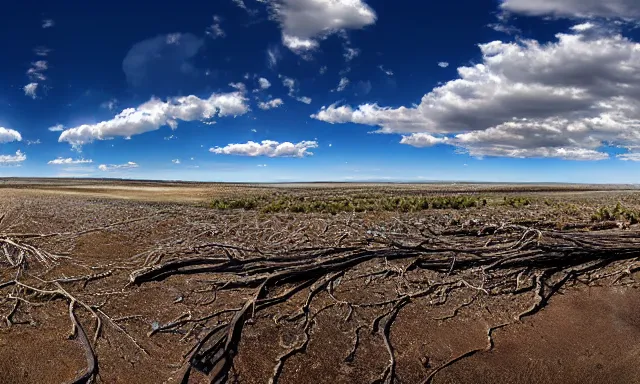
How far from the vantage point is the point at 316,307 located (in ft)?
24.1

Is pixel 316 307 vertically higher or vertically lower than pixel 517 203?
lower

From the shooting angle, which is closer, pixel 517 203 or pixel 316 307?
pixel 316 307

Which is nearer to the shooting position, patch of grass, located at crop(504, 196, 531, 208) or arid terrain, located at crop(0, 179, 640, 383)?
arid terrain, located at crop(0, 179, 640, 383)

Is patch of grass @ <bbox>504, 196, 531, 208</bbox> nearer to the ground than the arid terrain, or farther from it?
farther from it

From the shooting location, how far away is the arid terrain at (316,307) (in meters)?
5.68

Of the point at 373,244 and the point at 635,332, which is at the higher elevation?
the point at 373,244

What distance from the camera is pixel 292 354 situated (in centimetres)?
591

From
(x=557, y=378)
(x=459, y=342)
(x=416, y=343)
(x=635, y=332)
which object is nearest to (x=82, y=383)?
(x=416, y=343)

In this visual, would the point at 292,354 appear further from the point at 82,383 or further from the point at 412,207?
the point at 412,207

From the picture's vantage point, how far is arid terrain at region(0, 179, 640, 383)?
5.68m

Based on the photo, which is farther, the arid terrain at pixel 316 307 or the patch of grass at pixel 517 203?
the patch of grass at pixel 517 203

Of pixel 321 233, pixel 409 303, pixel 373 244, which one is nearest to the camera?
pixel 409 303

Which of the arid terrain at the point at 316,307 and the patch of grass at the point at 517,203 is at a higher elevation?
the patch of grass at the point at 517,203

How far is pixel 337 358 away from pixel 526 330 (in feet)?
10.8
